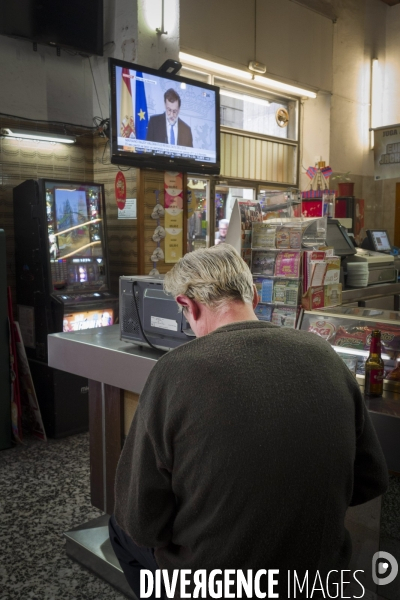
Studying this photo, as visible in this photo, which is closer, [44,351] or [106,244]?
[44,351]

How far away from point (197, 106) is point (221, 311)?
3698 millimetres

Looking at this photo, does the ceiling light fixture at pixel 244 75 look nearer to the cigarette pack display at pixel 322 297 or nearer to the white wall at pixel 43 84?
the white wall at pixel 43 84

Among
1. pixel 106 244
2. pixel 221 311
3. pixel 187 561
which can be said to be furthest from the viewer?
pixel 106 244

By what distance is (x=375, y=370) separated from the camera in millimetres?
1862

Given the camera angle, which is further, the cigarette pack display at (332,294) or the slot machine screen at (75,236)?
the slot machine screen at (75,236)

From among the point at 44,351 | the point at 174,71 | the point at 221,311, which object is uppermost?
→ the point at 174,71

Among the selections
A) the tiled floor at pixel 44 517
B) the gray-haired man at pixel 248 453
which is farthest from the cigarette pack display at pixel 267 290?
the tiled floor at pixel 44 517

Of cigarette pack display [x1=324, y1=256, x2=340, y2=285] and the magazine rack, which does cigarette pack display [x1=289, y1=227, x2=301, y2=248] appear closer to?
the magazine rack

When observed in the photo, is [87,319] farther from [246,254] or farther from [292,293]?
[292,293]

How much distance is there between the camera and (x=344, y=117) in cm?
766

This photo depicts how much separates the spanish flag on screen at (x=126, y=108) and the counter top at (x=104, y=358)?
188 cm

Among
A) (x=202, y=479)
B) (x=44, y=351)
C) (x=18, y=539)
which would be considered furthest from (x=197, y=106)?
(x=202, y=479)

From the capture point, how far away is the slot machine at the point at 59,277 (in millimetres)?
4113

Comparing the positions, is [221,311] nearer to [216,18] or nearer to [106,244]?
[106,244]
